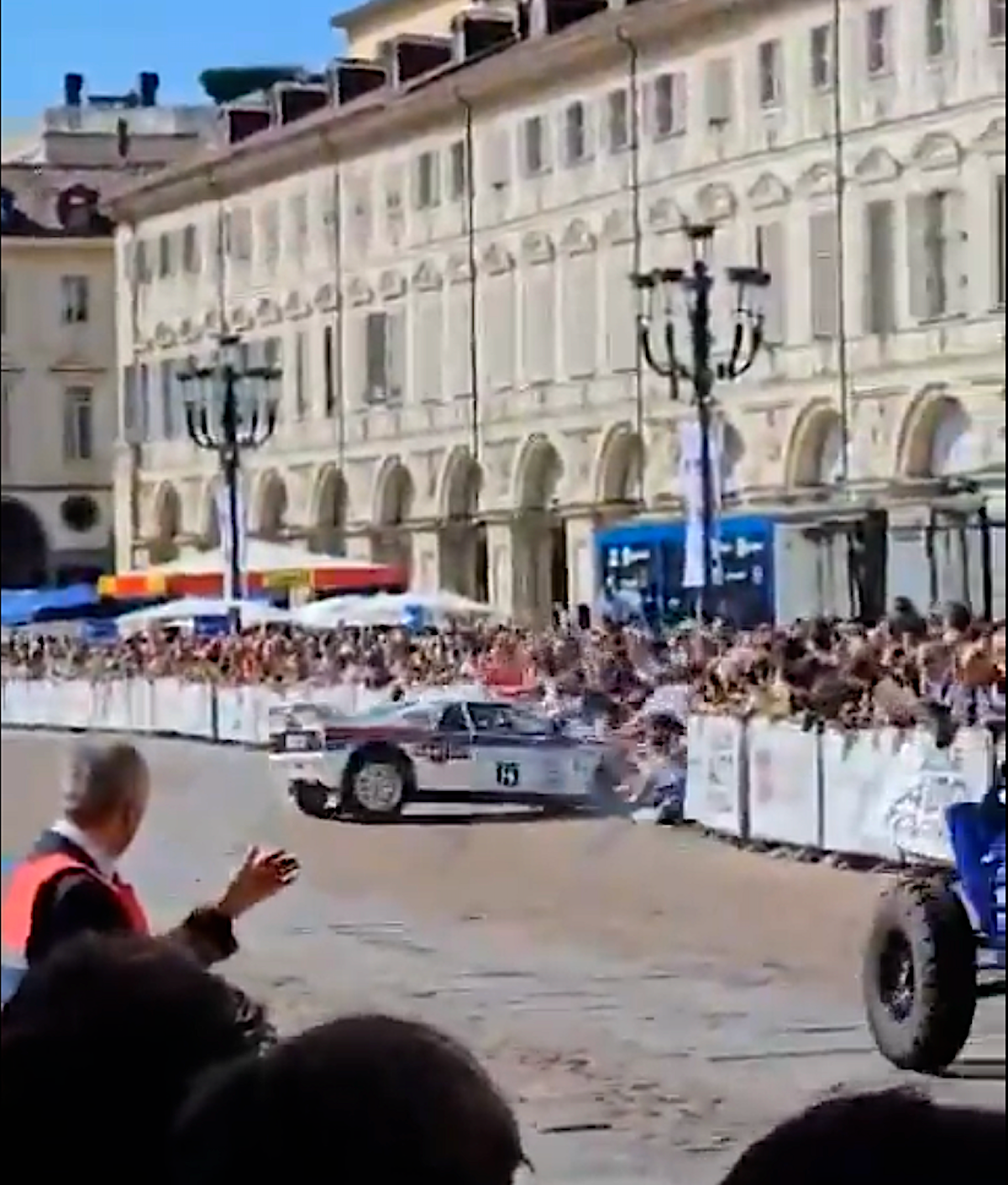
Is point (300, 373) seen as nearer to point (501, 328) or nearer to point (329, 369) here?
point (329, 369)

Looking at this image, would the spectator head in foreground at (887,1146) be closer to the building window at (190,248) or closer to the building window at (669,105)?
the building window at (669,105)

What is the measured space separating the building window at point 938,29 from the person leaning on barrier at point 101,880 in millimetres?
656

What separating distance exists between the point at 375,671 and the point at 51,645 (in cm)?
28

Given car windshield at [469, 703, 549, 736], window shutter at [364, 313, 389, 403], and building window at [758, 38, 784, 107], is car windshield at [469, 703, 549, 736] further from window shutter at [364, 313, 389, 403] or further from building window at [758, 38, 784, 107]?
building window at [758, 38, 784, 107]

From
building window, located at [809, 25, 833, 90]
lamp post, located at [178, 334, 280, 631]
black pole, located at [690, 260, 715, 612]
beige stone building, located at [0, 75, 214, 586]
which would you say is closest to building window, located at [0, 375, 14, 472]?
beige stone building, located at [0, 75, 214, 586]

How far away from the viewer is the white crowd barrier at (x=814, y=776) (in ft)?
5.10

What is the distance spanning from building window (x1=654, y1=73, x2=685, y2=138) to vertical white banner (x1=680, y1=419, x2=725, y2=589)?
16 cm

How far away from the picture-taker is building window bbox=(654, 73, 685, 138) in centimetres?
156

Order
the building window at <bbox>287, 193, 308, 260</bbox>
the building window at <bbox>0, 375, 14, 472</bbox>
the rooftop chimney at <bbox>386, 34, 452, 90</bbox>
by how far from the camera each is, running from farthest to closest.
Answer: the building window at <bbox>0, 375, 14, 472</bbox> < the building window at <bbox>287, 193, 308, 260</bbox> < the rooftop chimney at <bbox>386, 34, 452, 90</bbox>

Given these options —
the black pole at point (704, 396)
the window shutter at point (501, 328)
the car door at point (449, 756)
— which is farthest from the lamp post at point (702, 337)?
the car door at point (449, 756)

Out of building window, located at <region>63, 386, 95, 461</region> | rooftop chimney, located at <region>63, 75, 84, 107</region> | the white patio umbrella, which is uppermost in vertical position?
rooftop chimney, located at <region>63, 75, 84, 107</region>

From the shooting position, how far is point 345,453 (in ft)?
5.89

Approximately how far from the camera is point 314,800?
1.81 metres

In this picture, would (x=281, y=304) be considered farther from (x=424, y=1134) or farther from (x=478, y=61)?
(x=424, y=1134)
